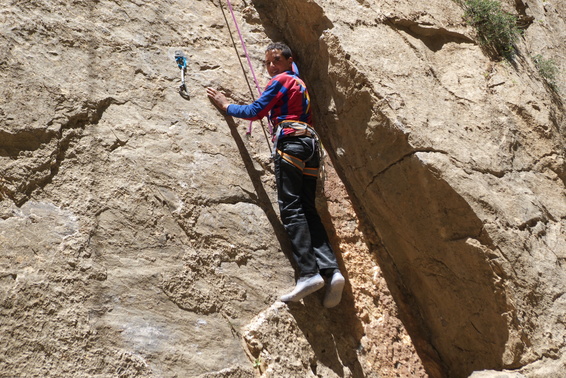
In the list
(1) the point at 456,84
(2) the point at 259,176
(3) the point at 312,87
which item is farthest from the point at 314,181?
(1) the point at 456,84

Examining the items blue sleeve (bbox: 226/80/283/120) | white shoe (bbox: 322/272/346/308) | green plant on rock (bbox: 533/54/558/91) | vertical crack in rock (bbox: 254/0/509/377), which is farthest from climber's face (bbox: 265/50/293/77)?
green plant on rock (bbox: 533/54/558/91)

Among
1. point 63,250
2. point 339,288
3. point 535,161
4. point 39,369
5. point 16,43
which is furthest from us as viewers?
point 535,161

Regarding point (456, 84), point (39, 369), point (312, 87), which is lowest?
point (39, 369)

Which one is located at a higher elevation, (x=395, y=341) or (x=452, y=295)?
(x=452, y=295)

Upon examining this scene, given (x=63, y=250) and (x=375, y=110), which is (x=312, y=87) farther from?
(x=63, y=250)

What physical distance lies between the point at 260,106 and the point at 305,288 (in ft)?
4.34

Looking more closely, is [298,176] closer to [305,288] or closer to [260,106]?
[260,106]

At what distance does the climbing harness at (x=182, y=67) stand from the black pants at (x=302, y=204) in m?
0.80

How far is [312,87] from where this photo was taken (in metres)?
4.98

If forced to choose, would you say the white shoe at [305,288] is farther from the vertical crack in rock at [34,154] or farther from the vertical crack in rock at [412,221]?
the vertical crack in rock at [34,154]

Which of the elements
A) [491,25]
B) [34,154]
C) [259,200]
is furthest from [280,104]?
[491,25]

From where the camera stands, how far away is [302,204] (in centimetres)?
415

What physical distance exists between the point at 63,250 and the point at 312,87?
103 inches

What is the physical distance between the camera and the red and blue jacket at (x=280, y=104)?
4078 millimetres
